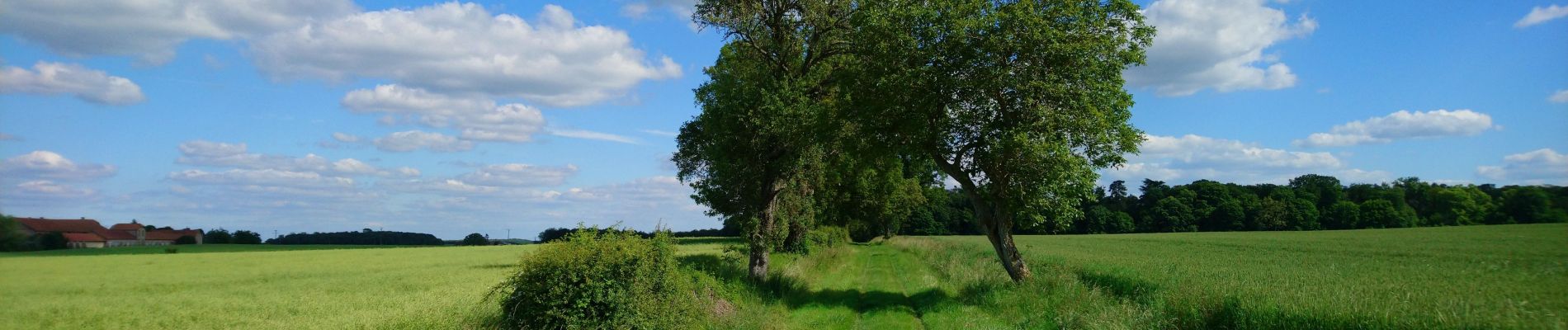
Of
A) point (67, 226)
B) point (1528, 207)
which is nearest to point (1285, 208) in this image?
point (1528, 207)

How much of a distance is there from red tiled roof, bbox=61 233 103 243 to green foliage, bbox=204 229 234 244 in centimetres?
2708

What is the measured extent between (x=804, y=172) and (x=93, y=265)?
26061 mm

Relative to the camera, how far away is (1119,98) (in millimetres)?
16125

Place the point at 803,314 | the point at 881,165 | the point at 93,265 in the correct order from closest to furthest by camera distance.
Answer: the point at 803,314 < the point at 881,165 < the point at 93,265

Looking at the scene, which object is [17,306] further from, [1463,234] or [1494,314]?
[1463,234]

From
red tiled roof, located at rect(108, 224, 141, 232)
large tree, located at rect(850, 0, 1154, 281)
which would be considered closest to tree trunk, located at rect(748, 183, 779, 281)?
large tree, located at rect(850, 0, 1154, 281)

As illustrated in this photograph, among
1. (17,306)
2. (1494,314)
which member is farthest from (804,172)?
(17,306)

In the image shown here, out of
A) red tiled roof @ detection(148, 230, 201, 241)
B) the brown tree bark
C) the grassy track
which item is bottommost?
the grassy track

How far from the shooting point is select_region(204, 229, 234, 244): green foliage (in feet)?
217

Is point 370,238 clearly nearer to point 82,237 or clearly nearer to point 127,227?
point 127,227

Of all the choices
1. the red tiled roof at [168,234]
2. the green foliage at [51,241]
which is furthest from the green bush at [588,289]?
the red tiled roof at [168,234]

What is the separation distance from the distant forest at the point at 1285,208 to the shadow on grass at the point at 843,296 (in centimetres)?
1541

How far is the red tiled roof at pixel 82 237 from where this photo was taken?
38484 millimetres

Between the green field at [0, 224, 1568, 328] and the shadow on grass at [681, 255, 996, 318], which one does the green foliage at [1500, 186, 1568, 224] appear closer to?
the green field at [0, 224, 1568, 328]
